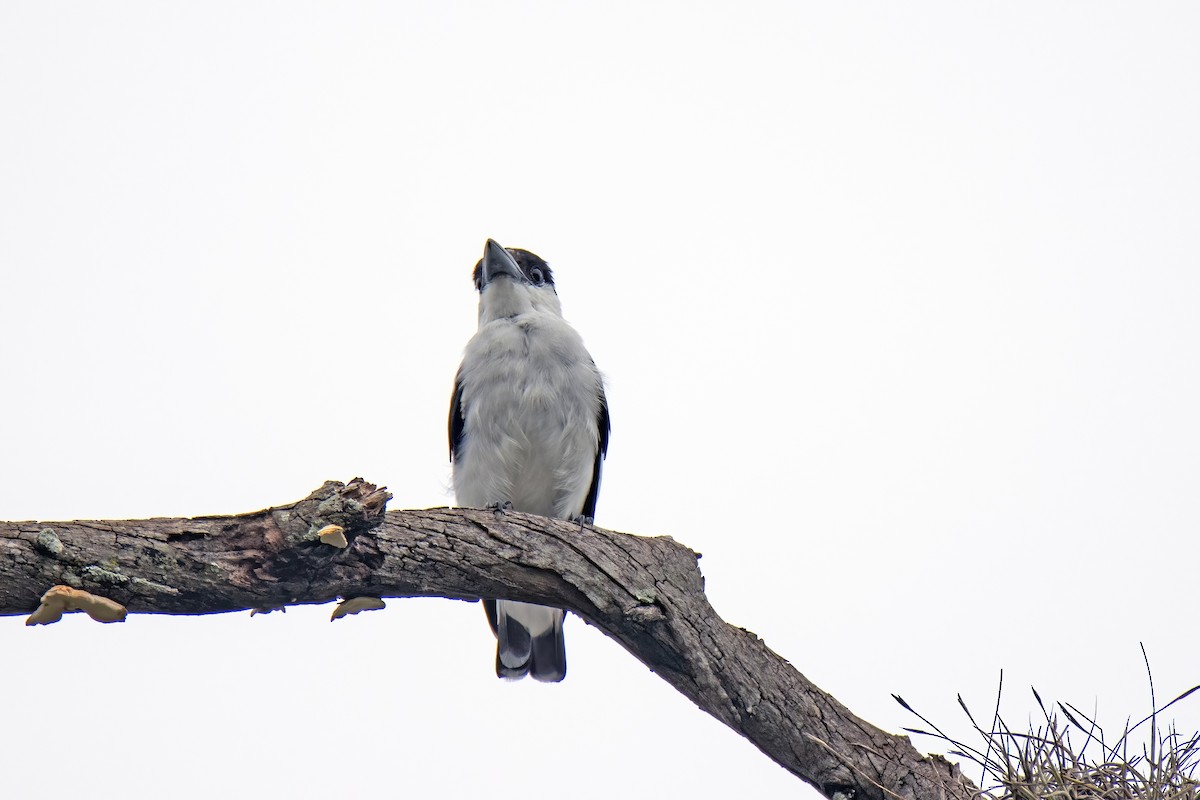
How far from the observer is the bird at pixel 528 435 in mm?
5848

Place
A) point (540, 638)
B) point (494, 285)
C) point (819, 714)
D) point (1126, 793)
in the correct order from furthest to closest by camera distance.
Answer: point (494, 285), point (540, 638), point (819, 714), point (1126, 793)

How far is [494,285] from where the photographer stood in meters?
6.70

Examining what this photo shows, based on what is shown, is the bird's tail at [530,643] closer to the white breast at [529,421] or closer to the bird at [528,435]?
the bird at [528,435]

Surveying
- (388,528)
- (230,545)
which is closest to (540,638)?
(388,528)

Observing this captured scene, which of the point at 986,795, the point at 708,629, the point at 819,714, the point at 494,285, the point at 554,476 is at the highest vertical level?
the point at 494,285

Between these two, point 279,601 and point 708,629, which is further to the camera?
point 708,629

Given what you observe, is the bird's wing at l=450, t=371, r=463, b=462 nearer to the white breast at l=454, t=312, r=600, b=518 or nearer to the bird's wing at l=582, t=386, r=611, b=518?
the white breast at l=454, t=312, r=600, b=518

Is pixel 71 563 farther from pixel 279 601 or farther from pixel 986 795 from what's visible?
pixel 986 795

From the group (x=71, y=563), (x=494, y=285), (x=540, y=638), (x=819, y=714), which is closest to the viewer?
(x=71, y=563)

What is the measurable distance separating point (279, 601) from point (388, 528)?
1.44 ft

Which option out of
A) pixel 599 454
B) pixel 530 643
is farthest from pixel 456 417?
pixel 530 643

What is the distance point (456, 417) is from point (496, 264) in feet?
3.51

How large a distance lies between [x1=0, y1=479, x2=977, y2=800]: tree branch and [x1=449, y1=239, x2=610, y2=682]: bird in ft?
5.63

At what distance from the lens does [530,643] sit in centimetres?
583
